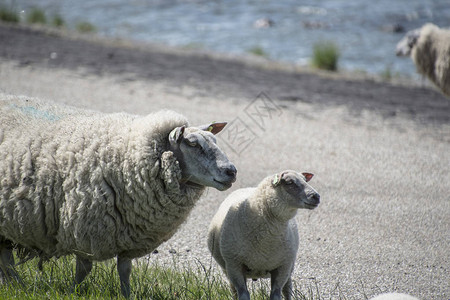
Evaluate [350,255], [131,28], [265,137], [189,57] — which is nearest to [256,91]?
[265,137]

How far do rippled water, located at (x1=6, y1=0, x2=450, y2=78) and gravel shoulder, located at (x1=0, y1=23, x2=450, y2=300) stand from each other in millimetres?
4444

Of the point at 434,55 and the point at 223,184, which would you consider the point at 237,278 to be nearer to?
the point at 223,184

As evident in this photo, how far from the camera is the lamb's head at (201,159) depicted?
12.9ft

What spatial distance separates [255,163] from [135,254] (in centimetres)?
348

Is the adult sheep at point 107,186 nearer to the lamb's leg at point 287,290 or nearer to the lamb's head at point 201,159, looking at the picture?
the lamb's head at point 201,159

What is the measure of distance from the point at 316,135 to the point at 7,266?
18.0ft

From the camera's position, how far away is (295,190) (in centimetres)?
400

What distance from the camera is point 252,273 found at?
429cm

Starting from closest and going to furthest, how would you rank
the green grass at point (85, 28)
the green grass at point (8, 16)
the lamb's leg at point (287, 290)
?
the lamb's leg at point (287, 290), the green grass at point (8, 16), the green grass at point (85, 28)

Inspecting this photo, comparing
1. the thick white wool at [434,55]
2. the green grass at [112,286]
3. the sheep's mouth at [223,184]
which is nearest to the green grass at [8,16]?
the thick white wool at [434,55]

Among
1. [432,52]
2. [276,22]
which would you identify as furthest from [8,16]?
[432,52]

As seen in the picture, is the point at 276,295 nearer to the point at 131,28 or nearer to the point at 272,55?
the point at 272,55

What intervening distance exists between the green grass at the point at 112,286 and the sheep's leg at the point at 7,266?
71mm

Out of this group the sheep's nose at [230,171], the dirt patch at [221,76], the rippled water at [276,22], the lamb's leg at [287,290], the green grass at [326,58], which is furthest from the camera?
the rippled water at [276,22]
